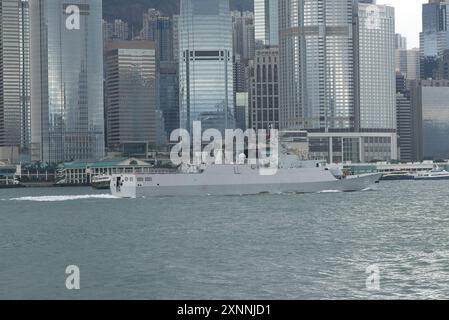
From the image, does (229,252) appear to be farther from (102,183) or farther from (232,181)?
(102,183)

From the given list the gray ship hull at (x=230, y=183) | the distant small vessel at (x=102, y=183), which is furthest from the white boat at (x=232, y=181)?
the distant small vessel at (x=102, y=183)

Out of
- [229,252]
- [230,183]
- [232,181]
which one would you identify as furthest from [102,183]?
[229,252]

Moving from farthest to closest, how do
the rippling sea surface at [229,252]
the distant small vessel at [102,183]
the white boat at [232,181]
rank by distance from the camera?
the distant small vessel at [102,183]
the white boat at [232,181]
the rippling sea surface at [229,252]

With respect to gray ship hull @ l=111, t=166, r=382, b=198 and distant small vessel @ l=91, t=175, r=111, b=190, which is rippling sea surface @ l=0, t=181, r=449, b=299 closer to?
gray ship hull @ l=111, t=166, r=382, b=198

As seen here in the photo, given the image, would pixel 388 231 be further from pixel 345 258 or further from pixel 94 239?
pixel 94 239

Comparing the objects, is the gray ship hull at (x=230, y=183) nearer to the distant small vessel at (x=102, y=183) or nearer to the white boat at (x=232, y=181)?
the white boat at (x=232, y=181)
